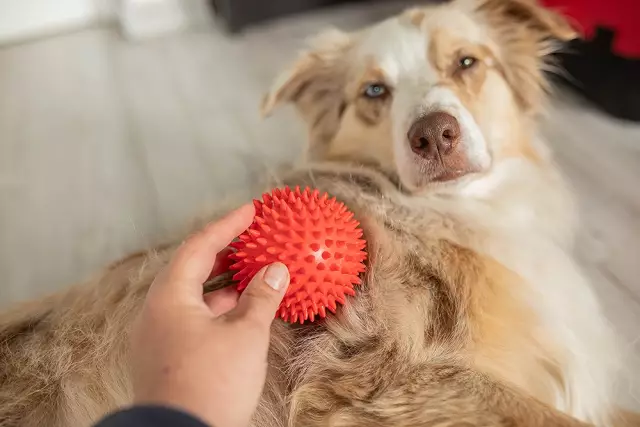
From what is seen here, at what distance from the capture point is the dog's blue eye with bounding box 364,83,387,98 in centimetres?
181

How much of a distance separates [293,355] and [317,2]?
346 cm

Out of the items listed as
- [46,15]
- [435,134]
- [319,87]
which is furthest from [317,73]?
[46,15]

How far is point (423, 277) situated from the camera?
4.77 ft

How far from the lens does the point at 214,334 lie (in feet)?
3.00

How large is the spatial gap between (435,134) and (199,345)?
3.06 feet

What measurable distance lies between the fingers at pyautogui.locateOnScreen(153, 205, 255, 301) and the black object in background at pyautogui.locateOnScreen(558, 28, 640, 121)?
7.04 ft

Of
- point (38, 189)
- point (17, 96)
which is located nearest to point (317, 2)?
point (17, 96)

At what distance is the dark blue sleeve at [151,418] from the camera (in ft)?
2.46

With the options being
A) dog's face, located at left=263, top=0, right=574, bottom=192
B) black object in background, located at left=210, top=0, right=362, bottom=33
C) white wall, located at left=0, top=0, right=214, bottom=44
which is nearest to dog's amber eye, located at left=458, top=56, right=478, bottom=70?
dog's face, located at left=263, top=0, right=574, bottom=192

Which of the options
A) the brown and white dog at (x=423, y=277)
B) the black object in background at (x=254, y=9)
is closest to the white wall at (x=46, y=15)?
the black object in background at (x=254, y=9)

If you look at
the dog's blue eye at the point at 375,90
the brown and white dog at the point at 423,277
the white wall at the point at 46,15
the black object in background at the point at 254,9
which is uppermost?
the dog's blue eye at the point at 375,90

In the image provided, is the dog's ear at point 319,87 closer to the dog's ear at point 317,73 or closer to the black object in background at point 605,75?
the dog's ear at point 317,73

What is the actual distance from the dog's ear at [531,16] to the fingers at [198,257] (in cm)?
124

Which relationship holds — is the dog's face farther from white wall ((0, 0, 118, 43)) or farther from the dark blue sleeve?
white wall ((0, 0, 118, 43))
